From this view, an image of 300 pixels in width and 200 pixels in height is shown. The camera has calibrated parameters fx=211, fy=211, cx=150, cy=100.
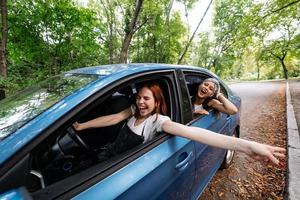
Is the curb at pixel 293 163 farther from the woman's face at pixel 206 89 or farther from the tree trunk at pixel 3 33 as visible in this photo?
the tree trunk at pixel 3 33

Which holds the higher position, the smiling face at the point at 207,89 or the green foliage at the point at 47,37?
the green foliage at the point at 47,37

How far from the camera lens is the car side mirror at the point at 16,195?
0.92 meters

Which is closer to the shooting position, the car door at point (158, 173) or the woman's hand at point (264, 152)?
the car door at point (158, 173)

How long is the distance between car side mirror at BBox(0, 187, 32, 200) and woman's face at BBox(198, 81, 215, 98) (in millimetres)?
2289

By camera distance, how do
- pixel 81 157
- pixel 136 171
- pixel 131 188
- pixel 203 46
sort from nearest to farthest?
pixel 131 188 < pixel 136 171 < pixel 81 157 < pixel 203 46

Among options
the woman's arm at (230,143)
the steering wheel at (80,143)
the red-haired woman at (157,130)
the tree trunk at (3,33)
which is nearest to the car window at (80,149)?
the steering wheel at (80,143)

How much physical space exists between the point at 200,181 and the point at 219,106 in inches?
40.4

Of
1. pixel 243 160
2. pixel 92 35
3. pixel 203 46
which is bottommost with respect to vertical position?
pixel 243 160

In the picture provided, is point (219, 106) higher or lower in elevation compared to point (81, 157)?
higher

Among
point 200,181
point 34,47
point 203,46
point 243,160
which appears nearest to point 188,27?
point 203,46

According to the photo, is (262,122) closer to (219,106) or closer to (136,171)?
(219,106)

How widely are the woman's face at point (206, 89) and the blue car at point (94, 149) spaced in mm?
191

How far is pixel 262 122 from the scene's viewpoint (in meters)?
6.88

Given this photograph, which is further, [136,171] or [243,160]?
[243,160]
